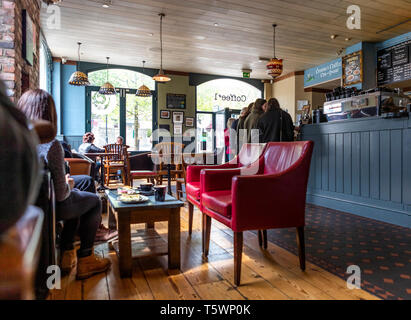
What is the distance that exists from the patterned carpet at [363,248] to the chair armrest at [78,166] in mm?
2189

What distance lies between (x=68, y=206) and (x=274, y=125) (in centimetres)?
314

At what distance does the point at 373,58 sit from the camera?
684cm

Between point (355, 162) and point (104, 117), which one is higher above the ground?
point (104, 117)

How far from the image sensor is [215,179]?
260 centimetres

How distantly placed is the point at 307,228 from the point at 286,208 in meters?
1.27

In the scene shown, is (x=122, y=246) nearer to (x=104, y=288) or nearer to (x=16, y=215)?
(x=104, y=288)

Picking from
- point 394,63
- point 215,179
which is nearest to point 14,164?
point 215,179

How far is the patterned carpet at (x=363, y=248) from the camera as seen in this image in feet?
6.16

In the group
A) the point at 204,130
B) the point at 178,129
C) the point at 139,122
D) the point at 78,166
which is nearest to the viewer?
the point at 78,166

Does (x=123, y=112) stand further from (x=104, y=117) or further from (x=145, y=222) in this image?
(x=145, y=222)

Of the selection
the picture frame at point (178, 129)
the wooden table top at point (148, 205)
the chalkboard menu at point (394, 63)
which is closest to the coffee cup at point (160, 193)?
the wooden table top at point (148, 205)

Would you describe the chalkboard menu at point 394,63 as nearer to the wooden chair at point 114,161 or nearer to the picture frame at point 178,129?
the picture frame at point 178,129

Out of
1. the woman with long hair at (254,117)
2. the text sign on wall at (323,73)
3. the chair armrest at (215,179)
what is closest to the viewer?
the chair armrest at (215,179)
